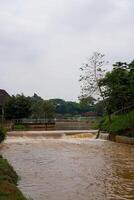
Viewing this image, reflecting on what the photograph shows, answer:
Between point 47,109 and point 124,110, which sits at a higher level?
point 47,109

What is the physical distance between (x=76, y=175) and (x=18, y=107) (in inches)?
1888

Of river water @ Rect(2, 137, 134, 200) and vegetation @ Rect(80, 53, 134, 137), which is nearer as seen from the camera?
river water @ Rect(2, 137, 134, 200)

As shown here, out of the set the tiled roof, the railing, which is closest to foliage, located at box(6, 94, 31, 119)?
the tiled roof

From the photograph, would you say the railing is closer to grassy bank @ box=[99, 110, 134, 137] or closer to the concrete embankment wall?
grassy bank @ box=[99, 110, 134, 137]

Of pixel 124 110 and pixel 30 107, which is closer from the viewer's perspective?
pixel 124 110

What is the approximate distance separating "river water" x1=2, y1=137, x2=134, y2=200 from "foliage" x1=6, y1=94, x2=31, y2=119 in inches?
1480

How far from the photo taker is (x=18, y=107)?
211 feet

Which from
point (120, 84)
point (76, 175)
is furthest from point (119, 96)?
point (76, 175)

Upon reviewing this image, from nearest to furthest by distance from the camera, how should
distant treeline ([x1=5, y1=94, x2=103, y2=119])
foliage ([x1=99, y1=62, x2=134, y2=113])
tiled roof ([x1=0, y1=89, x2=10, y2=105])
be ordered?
1. foliage ([x1=99, y1=62, x2=134, y2=113])
2. distant treeline ([x1=5, y1=94, x2=103, y2=119])
3. tiled roof ([x1=0, y1=89, x2=10, y2=105])

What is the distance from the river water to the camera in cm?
1338

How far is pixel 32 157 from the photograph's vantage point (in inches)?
935

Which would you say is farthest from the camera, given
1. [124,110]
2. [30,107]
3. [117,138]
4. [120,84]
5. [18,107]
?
[30,107]

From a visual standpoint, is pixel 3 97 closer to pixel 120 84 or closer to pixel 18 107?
pixel 18 107

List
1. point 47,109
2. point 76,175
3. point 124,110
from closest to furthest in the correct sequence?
point 76,175
point 124,110
point 47,109
